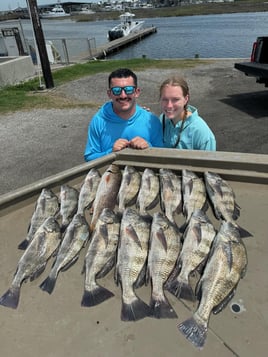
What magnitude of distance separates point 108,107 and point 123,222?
1.89 m

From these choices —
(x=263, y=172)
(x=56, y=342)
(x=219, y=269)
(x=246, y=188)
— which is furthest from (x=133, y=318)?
(x=263, y=172)

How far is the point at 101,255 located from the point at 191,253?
691mm

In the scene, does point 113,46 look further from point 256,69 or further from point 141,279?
point 141,279

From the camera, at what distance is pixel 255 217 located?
2.60 m

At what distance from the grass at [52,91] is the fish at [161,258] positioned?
9.85 meters

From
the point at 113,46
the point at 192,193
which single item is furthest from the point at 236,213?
the point at 113,46

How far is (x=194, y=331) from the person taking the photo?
1798mm

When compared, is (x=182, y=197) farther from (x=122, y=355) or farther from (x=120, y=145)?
(x=122, y=355)

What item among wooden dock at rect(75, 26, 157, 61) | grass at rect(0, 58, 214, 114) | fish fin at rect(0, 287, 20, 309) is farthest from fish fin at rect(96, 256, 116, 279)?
wooden dock at rect(75, 26, 157, 61)

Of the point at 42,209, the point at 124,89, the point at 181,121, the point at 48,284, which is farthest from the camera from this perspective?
the point at 181,121

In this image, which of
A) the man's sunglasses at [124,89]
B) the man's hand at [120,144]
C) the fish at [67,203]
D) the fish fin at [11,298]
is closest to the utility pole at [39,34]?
the man's sunglasses at [124,89]

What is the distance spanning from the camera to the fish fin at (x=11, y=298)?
2.05 meters

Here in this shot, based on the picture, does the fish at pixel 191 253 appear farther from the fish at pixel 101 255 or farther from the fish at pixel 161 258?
the fish at pixel 101 255

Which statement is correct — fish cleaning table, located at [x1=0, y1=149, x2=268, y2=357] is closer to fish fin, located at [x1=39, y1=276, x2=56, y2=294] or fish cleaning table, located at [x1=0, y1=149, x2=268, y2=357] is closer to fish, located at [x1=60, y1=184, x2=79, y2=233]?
fish fin, located at [x1=39, y1=276, x2=56, y2=294]
